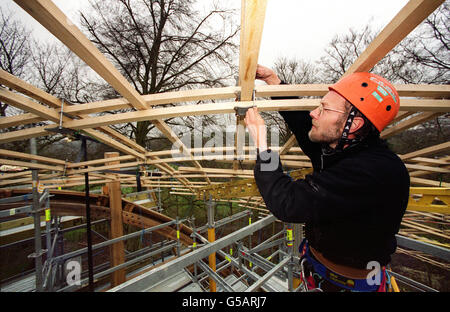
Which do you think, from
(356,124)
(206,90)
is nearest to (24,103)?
(206,90)

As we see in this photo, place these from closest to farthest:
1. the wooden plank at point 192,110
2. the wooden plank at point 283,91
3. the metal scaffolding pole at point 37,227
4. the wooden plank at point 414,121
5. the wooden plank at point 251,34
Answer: the wooden plank at point 251,34
the wooden plank at point 283,91
the wooden plank at point 192,110
the wooden plank at point 414,121
the metal scaffolding pole at point 37,227

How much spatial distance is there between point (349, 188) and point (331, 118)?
70 cm

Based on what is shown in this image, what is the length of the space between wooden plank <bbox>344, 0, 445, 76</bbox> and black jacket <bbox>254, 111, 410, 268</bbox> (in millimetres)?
733

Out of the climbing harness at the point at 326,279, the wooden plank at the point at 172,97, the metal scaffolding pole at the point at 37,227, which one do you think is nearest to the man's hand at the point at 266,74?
the wooden plank at the point at 172,97

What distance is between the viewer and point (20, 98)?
1744mm

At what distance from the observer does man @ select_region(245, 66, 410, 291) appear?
1347mm

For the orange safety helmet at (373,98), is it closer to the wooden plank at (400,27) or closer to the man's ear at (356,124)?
the man's ear at (356,124)

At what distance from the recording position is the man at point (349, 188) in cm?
135

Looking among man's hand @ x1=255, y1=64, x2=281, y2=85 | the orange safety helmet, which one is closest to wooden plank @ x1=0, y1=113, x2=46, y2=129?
man's hand @ x1=255, y1=64, x2=281, y2=85

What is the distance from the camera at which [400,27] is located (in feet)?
4.07

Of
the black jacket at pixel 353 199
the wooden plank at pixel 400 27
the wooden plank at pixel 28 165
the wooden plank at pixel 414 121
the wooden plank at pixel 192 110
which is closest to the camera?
the wooden plank at pixel 400 27

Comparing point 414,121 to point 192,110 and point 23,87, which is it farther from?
point 23,87

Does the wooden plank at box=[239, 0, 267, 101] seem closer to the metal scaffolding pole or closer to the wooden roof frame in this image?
the wooden roof frame

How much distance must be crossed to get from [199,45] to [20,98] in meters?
7.27
